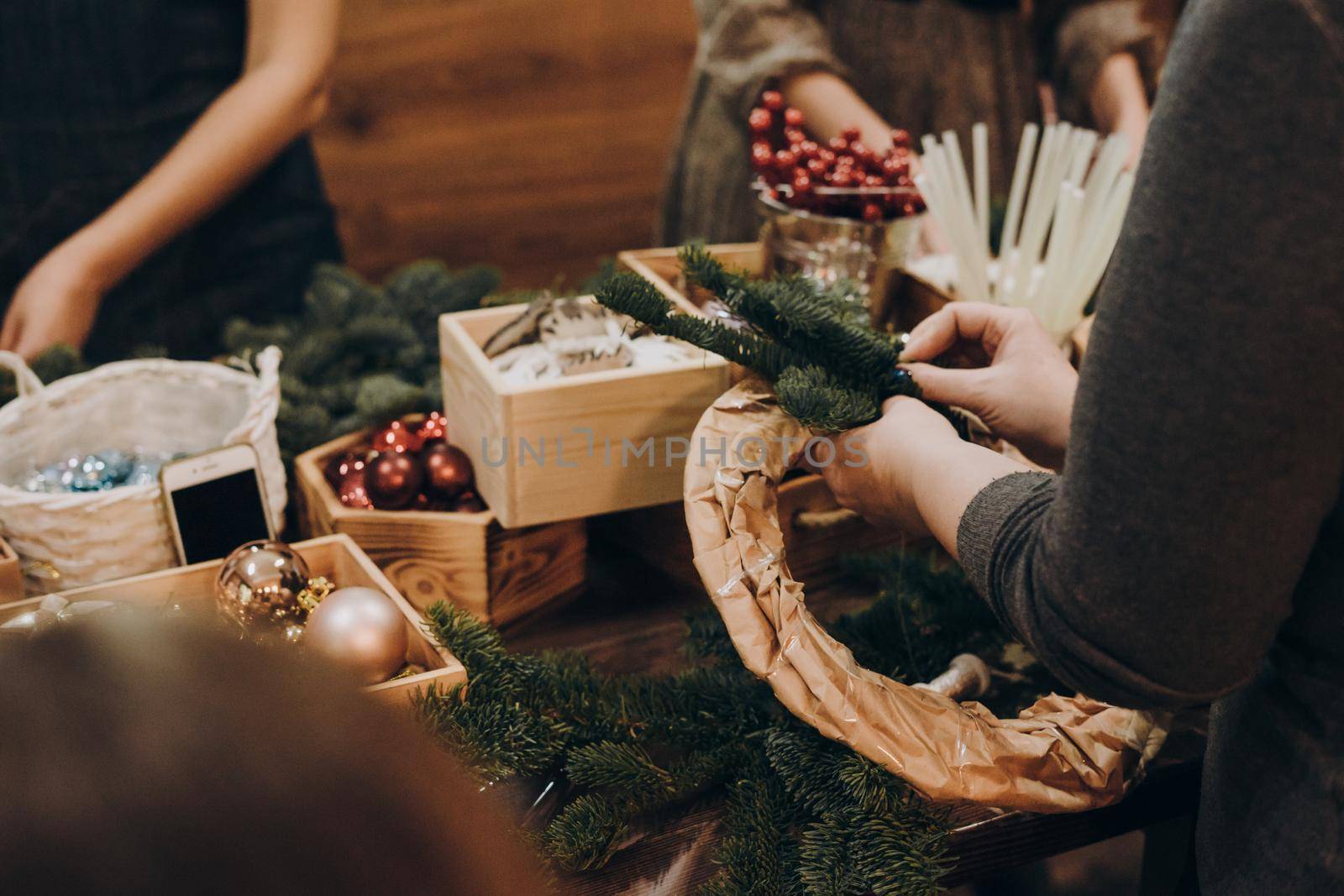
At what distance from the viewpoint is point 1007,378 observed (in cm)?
85

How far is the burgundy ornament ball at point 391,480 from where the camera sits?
40.5 inches

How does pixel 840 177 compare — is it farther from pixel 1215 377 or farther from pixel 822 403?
pixel 1215 377

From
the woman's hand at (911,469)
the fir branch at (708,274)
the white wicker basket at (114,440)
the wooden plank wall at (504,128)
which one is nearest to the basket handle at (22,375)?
the white wicker basket at (114,440)

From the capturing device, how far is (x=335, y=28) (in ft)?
5.24

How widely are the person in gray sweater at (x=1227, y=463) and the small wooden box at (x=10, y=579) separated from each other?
76 cm

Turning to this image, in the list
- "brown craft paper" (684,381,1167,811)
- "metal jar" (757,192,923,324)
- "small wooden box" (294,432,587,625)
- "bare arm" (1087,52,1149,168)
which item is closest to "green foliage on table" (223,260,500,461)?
"small wooden box" (294,432,587,625)

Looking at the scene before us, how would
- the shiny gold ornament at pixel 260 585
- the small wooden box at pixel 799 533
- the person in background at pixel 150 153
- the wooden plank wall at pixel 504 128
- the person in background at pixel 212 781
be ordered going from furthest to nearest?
the wooden plank wall at pixel 504 128
the person in background at pixel 150 153
the small wooden box at pixel 799 533
the shiny gold ornament at pixel 260 585
the person in background at pixel 212 781

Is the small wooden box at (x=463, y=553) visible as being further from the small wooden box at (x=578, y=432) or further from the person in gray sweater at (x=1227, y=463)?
the person in gray sweater at (x=1227, y=463)

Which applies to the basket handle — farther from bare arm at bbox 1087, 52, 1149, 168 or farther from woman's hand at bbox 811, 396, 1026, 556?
bare arm at bbox 1087, 52, 1149, 168

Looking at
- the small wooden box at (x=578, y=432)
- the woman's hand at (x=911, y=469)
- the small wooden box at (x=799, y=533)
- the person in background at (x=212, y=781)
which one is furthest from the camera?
the small wooden box at (x=799, y=533)

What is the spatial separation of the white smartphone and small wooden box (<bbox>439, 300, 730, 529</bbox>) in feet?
0.70

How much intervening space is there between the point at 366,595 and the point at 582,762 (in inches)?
8.3

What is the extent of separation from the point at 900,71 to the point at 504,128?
79.6 inches

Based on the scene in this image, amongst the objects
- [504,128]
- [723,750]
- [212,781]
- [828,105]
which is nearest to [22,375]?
[723,750]
